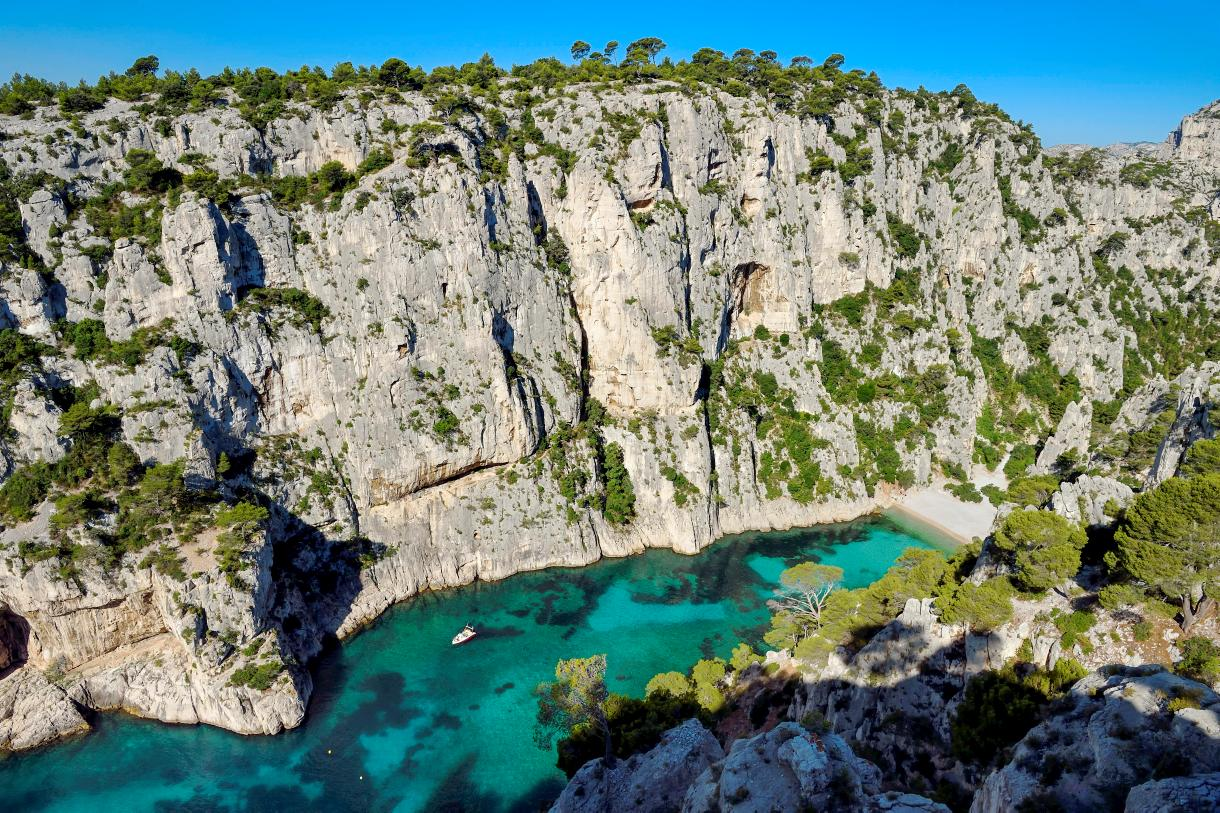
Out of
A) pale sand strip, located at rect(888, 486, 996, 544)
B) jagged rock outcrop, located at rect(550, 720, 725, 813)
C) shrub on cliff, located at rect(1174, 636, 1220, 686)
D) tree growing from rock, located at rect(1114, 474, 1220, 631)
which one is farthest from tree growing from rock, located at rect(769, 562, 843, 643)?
pale sand strip, located at rect(888, 486, 996, 544)

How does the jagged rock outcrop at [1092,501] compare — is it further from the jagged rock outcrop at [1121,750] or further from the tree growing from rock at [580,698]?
the tree growing from rock at [580,698]

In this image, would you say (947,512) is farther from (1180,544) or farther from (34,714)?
(34,714)

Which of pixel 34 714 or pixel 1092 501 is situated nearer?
pixel 1092 501

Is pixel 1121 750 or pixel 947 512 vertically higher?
pixel 1121 750

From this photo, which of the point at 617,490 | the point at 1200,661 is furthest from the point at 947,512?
the point at 1200,661

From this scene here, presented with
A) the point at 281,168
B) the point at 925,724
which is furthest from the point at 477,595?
the point at 281,168

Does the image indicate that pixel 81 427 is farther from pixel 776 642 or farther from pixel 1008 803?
pixel 1008 803

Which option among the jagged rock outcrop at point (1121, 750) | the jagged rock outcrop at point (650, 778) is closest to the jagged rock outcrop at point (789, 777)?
the jagged rock outcrop at point (1121, 750)
